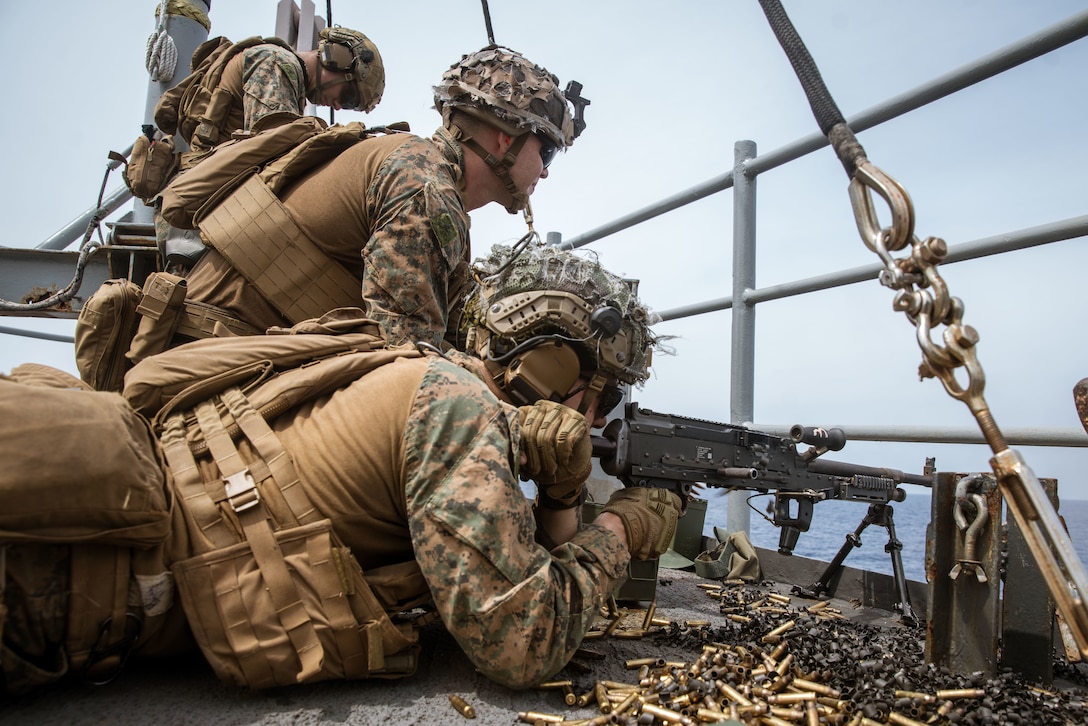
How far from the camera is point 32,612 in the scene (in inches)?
55.2

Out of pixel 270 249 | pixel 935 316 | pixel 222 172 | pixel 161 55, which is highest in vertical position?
pixel 161 55

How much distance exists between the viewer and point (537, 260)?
2.78m

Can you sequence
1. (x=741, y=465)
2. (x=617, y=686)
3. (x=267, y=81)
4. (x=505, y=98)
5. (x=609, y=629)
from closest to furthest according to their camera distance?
(x=617, y=686) < (x=609, y=629) < (x=505, y=98) < (x=267, y=81) < (x=741, y=465)

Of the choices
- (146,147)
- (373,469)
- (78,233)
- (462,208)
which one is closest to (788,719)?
(373,469)

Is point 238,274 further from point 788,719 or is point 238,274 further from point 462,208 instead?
point 788,719

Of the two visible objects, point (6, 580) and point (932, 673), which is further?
point (932, 673)

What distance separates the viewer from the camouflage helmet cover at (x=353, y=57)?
3859mm

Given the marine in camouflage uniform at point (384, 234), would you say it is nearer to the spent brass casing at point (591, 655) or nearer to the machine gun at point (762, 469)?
the machine gun at point (762, 469)

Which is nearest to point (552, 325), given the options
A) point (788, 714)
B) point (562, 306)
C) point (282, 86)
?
point (562, 306)

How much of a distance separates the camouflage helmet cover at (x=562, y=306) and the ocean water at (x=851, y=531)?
3.67 ft

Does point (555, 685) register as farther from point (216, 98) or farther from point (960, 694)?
point (216, 98)

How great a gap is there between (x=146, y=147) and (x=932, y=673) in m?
4.13

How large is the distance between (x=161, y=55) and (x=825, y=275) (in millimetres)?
4240

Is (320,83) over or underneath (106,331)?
over
